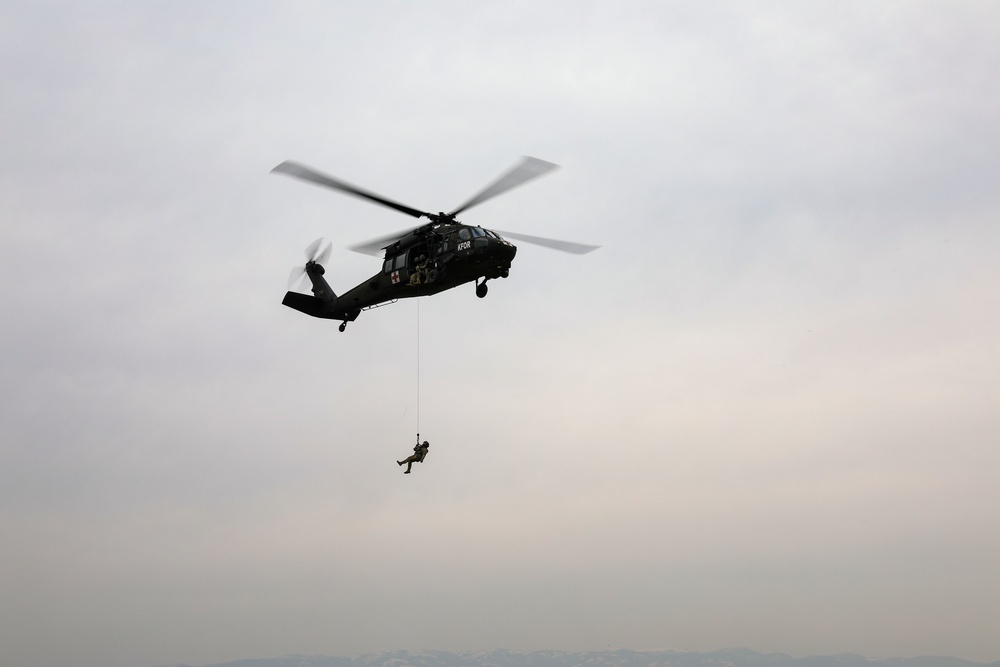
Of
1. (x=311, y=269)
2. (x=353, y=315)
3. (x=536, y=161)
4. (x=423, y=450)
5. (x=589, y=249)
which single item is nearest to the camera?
(x=536, y=161)

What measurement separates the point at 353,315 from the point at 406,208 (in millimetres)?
10192

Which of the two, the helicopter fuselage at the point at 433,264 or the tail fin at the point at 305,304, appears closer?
the helicopter fuselage at the point at 433,264

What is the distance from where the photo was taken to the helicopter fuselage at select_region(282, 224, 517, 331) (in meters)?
46.6

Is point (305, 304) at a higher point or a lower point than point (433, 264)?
higher

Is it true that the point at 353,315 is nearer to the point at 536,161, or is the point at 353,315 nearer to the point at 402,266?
the point at 402,266

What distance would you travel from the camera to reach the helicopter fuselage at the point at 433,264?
46.6 metres

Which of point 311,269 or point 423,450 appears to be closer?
point 423,450

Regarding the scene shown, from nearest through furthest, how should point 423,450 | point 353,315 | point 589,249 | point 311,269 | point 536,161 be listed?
point 536,161 < point 589,249 < point 423,450 < point 353,315 < point 311,269

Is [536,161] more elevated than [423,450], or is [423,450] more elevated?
[536,161]

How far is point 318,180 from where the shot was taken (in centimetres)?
4569

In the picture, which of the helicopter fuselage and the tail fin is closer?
the helicopter fuselage

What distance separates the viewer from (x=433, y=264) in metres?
48.5

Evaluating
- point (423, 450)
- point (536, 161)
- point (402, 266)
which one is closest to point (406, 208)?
point (402, 266)

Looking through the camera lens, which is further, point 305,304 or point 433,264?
point 305,304
